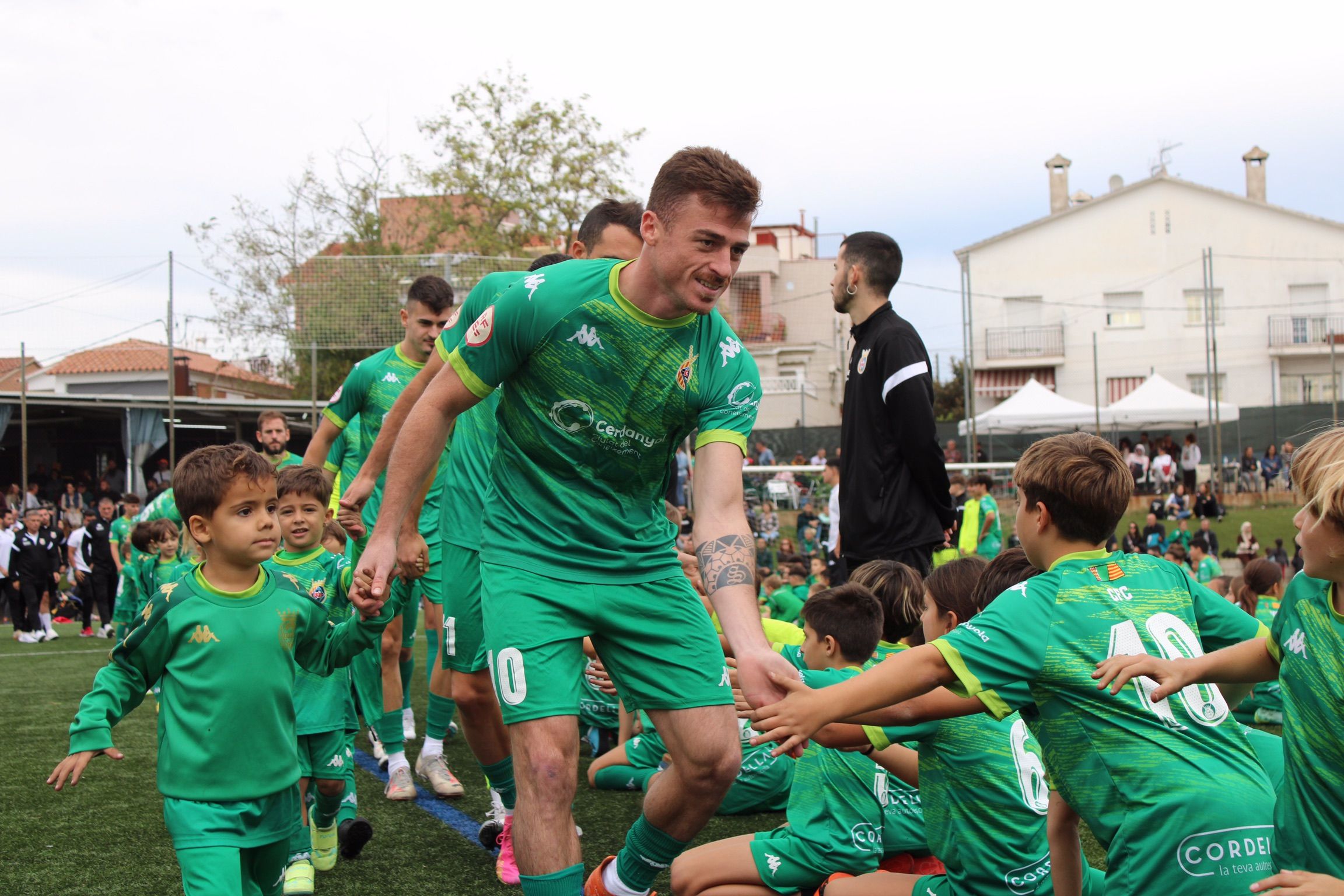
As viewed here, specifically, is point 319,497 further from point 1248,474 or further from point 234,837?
point 1248,474

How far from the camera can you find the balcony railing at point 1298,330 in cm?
4038

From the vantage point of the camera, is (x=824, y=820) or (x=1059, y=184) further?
(x=1059, y=184)

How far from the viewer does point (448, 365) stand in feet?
11.8

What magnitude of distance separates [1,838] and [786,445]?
2475 cm

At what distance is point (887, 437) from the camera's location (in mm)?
5941

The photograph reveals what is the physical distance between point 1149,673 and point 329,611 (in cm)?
288

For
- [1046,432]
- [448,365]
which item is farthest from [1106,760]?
[1046,432]

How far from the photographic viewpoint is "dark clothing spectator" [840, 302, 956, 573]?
19.0 ft

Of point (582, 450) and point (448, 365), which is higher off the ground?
point (448, 365)

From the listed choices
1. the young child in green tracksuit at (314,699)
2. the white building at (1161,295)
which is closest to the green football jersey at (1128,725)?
the young child in green tracksuit at (314,699)

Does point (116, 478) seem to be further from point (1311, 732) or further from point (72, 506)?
point (1311, 732)

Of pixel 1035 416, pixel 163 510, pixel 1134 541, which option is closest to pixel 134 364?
pixel 1035 416

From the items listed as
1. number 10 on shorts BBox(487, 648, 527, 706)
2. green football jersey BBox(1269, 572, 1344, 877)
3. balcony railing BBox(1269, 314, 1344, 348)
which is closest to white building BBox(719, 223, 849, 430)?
balcony railing BBox(1269, 314, 1344, 348)

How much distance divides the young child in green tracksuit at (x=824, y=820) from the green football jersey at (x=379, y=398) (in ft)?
9.04
